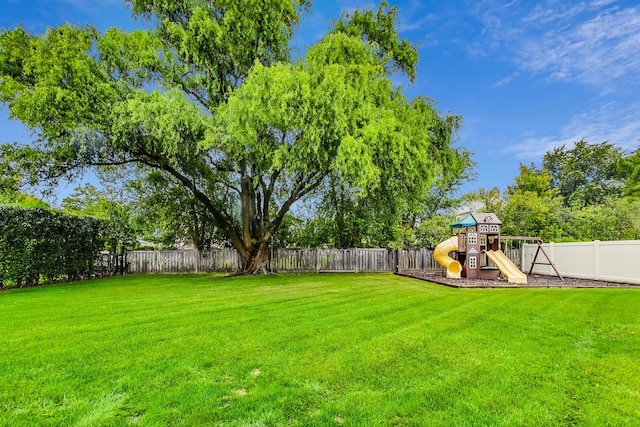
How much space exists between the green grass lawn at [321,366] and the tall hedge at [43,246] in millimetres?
5155

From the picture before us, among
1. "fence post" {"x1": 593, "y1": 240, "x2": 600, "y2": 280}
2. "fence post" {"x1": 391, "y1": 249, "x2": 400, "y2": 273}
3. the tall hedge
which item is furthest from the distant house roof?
the tall hedge

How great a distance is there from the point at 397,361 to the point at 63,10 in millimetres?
16630

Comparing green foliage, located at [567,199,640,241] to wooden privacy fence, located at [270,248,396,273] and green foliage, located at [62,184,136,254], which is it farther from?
green foliage, located at [62,184,136,254]

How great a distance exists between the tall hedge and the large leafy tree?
1.95 m

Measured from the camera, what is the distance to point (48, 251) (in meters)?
11.7

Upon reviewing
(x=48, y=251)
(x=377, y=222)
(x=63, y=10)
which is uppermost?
(x=63, y=10)

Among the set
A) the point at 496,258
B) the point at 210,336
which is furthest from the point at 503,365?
the point at 496,258

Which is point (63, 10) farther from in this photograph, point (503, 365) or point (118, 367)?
point (503, 365)

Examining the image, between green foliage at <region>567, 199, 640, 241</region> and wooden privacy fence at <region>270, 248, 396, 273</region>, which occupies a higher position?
green foliage at <region>567, 199, 640, 241</region>

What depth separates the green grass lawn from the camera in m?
2.60

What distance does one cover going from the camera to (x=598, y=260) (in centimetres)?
1220

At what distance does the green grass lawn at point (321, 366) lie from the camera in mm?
2600

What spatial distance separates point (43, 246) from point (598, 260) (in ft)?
58.2

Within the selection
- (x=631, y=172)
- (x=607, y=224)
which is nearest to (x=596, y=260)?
(x=607, y=224)
